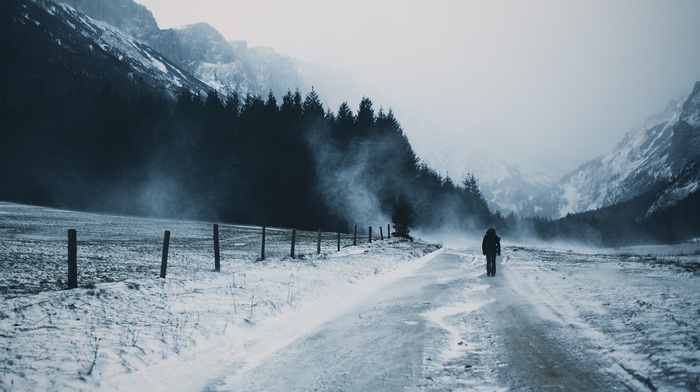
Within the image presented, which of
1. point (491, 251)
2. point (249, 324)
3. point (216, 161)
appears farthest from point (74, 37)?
point (249, 324)

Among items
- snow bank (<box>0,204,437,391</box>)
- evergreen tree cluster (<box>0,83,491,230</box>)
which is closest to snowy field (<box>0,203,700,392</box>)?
snow bank (<box>0,204,437,391</box>)

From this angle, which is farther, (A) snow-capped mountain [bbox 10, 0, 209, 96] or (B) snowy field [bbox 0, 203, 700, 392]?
(A) snow-capped mountain [bbox 10, 0, 209, 96]

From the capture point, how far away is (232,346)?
6.56 metres

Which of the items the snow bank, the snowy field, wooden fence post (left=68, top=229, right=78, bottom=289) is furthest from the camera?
wooden fence post (left=68, top=229, right=78, bottom=289)

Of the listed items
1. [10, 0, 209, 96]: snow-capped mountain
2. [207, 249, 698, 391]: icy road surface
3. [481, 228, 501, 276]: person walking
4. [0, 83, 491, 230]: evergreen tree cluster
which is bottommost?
[207, 249, 698, 391]: icy road surface

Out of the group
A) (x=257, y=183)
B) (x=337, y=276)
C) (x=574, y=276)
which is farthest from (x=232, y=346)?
(x=257, y=183)

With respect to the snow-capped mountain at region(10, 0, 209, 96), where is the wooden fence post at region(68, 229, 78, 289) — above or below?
below

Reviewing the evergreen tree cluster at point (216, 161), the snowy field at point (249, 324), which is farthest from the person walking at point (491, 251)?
the evergreen tree cluster at point (216, 161)

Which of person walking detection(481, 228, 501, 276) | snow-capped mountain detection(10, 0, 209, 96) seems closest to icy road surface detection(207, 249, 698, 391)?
person walking detection(481, 228, 501, 276)

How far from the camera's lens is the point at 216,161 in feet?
191

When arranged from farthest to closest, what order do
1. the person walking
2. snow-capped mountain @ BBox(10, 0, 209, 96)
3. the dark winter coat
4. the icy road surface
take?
1. snow-capped mountain @ BBox(10, 0, 209, 96)
2. the dark winter coat
3. the person walking
4. the icy road surface

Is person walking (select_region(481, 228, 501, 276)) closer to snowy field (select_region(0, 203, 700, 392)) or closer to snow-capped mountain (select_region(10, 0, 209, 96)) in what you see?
snowy field (select_region(0, 203, 700, 392))

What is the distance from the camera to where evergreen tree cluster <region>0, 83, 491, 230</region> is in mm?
54531

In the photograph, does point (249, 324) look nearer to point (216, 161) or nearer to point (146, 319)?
point (146, 319)
